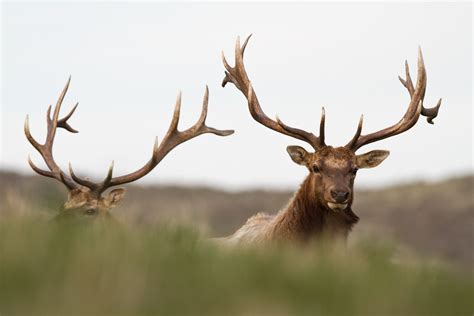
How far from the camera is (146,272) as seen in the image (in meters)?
5.18

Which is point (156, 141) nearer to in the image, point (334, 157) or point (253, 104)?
point (253, 104)

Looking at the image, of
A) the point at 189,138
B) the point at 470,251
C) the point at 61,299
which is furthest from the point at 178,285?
the point at 470,251

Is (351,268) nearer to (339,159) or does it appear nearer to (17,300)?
(17,300)

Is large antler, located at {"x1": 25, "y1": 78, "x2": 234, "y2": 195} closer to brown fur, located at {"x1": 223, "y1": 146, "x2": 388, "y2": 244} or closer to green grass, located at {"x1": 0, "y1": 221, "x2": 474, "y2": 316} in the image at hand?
brown fur, located at {"x1": 223, "y1": 146, "x2": 388, "y2": 244}

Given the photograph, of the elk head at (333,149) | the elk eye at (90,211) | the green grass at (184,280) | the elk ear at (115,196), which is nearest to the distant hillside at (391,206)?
the elk head at (333,149)

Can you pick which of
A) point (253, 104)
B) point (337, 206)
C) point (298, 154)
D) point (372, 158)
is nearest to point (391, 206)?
point (253, 104)

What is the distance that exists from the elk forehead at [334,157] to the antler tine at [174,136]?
6.98ft

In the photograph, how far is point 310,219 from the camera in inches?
399

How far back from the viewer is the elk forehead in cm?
998

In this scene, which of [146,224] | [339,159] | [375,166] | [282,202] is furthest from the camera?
[282,202]

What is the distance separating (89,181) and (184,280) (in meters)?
6.15

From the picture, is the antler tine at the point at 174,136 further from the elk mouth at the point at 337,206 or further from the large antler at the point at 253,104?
the elk mouth at the point at 337,206

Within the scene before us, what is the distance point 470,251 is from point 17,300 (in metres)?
24.9

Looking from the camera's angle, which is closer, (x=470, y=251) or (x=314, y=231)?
(x=314, y=231)
